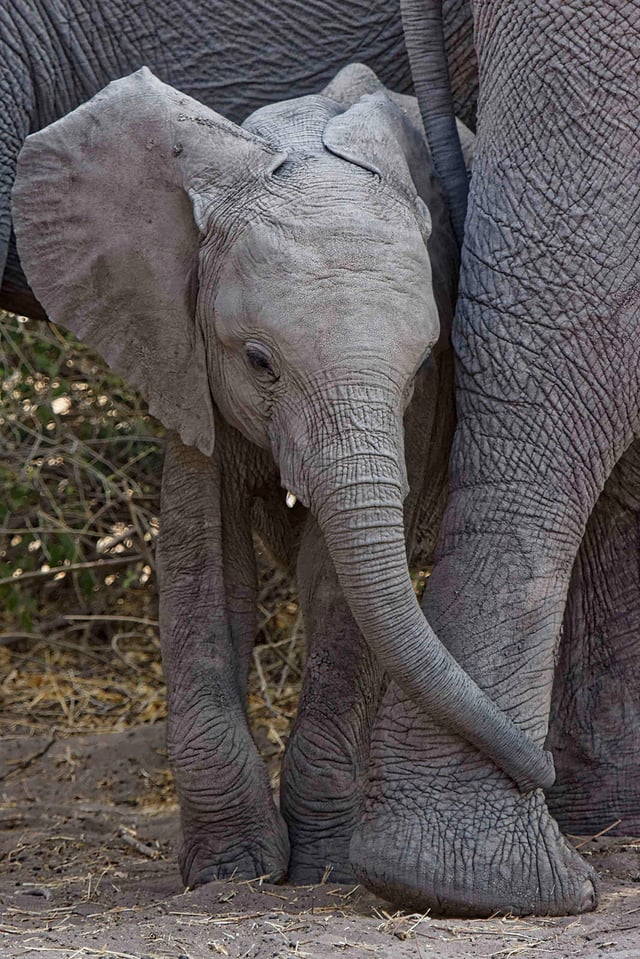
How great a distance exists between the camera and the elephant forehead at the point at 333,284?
3.44 m

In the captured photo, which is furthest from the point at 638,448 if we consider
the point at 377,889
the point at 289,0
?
the point at 289,0

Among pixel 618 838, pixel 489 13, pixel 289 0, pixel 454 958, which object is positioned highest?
pixel 289 0

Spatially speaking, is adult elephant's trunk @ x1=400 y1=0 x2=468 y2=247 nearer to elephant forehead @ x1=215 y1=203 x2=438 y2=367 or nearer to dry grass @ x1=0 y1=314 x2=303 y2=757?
elephant forehead @ x1=215 y1=203 x2=438 y2=367

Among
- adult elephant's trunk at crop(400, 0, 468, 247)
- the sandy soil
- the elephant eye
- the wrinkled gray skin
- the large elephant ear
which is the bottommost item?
the sandy soil

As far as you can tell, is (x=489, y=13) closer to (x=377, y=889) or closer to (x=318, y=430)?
(x=318, y=430)

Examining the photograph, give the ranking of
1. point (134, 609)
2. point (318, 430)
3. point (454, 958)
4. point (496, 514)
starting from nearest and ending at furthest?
point (454, 958), point (318, 430), point (496, 514), point (134, 609)

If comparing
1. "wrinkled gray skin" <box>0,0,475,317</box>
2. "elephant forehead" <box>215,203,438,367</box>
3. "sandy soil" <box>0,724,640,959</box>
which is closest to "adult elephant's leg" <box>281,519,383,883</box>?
"sandy soil" <box>0,724,640,959</box>

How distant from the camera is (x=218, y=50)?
474cm

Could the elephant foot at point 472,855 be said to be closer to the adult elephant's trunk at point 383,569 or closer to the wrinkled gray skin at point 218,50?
the adult elephant's trunk at point 383,569

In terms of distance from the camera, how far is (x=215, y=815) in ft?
13.1

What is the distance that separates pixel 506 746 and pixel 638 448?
81 centimetres

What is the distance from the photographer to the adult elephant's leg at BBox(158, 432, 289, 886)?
13.0 ft

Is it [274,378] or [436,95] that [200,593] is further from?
[436,95]

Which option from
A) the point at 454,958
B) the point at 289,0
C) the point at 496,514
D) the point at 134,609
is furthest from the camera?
the point at 134,609
